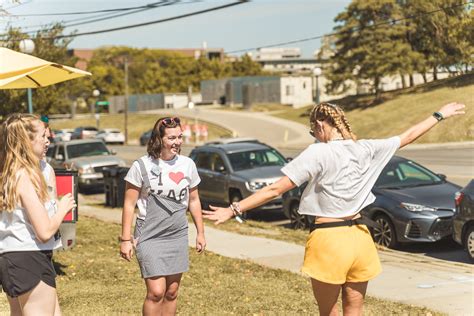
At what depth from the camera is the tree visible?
46312 millimetres

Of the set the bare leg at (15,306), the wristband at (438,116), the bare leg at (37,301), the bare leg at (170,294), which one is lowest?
the bare leg at (170,294)

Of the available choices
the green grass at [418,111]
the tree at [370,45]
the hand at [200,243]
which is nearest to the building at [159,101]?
the tree at [370,45]

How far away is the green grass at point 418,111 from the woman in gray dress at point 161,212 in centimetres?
608

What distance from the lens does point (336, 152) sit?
16.1ft

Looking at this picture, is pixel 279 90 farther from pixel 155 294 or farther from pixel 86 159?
pixel 155 294

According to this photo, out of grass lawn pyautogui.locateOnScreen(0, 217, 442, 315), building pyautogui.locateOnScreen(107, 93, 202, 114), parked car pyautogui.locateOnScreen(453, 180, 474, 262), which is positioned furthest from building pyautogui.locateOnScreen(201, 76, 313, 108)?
grass lawn pyautogui.locateOnScreen(0, 217, 442, 315)

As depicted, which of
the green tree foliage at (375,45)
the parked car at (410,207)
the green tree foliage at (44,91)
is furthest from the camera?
the green tree foliage at (375,45)

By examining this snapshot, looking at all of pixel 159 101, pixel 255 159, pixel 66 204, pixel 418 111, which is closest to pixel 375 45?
pixel 418 111

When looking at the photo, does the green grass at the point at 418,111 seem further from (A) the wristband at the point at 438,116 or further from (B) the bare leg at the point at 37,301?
(B) the bare leg at the point at 37,301

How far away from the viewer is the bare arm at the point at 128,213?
5.86 meters

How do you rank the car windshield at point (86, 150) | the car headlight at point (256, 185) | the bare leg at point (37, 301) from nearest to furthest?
the bare leg at point (37, 301) < the car headlight at point (256, 185) < the car windshield at point (86, 150)

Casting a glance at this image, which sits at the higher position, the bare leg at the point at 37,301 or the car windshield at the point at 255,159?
the bare leg at the point at 37,301

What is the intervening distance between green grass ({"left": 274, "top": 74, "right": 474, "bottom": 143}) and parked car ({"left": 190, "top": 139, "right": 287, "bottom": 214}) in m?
4.16

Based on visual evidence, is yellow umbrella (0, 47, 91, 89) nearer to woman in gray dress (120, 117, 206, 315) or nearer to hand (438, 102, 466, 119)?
woman in gray dress (120, 117, 206, 315)
